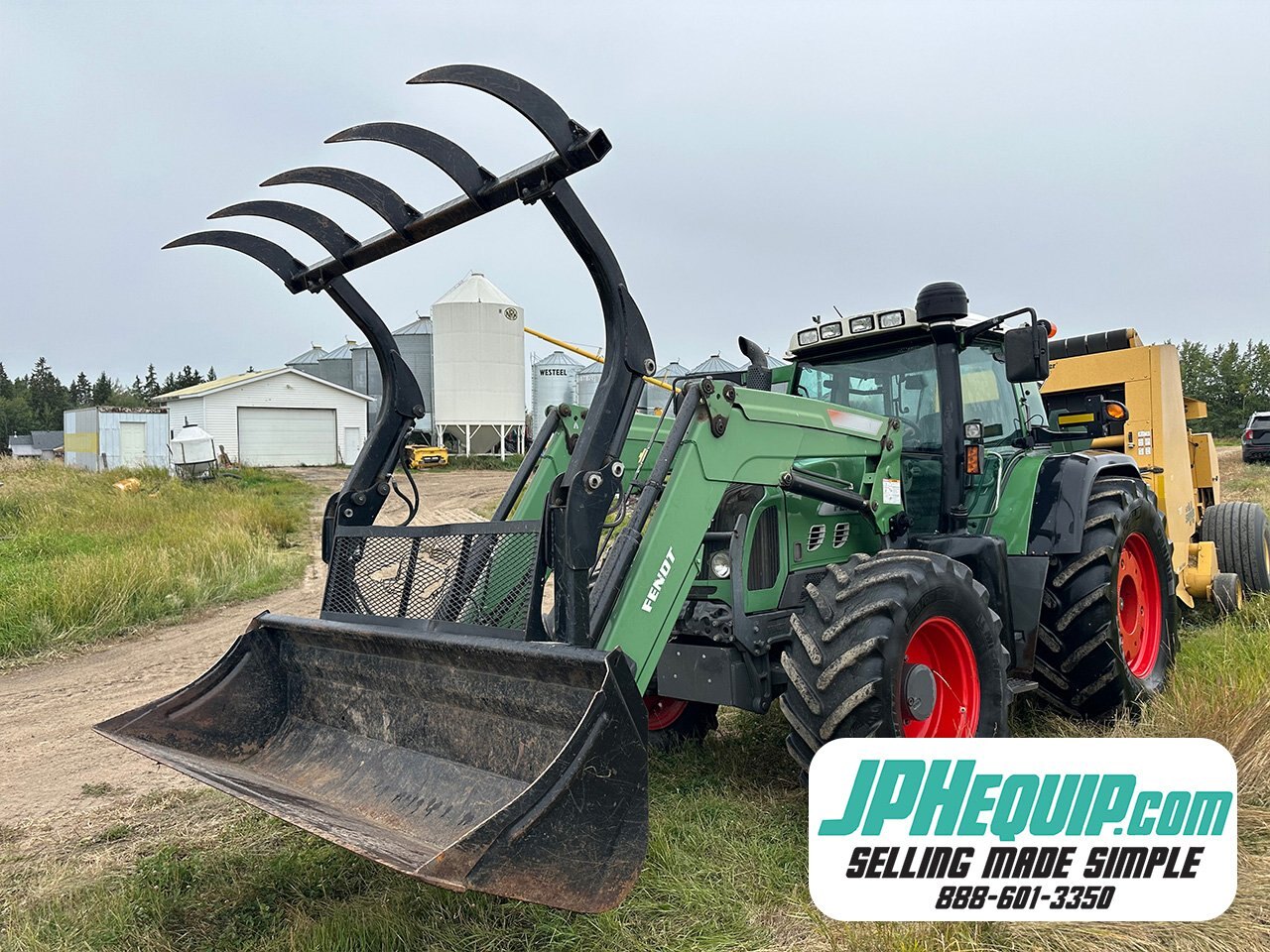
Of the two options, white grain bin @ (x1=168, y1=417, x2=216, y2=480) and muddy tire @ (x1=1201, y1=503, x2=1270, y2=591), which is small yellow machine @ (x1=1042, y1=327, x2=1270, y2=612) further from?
white grain bin @ (x1=168, y1=417, x2=216, y2=480)

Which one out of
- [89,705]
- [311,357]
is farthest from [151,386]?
[89,705]

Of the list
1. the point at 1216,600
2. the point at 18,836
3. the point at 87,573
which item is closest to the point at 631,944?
the point at 18,836

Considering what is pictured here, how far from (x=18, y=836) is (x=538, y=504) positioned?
275 centimetres

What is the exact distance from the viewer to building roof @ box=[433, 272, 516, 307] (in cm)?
3594

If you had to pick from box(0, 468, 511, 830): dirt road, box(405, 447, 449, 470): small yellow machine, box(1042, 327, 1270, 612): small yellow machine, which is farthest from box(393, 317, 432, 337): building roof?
box(1042, 327, 1270, 612): small yellow machine

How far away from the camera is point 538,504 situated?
5.04 m

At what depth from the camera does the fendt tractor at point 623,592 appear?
3.35m

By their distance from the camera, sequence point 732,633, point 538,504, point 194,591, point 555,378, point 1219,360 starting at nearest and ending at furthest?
1. point 732,633
2. point 538,504
3. point 194,591
4. point 555,378
5. point 1219,360

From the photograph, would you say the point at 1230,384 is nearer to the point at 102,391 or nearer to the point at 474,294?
the point at 474,294

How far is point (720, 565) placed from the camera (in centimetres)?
454

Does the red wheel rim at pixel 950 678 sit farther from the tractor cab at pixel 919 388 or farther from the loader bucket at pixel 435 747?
the loader bucket at pixel 435 747

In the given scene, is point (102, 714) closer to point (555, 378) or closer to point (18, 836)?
point (18, 836)

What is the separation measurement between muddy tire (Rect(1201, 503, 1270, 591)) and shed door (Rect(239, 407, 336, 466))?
32.2 m

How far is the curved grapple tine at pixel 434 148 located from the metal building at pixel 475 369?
32359mm
